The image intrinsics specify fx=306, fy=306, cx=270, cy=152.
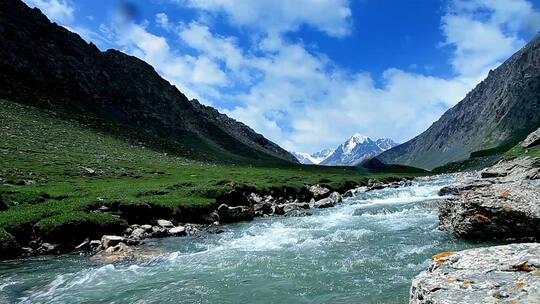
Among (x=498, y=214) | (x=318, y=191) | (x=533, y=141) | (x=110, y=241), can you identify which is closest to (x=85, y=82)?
(x=318, y=191)

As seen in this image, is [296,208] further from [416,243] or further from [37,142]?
[37,142]

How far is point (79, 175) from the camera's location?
51656 millimetres

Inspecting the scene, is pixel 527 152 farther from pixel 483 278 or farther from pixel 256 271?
pixel 483 278

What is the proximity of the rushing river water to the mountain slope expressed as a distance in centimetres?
9796

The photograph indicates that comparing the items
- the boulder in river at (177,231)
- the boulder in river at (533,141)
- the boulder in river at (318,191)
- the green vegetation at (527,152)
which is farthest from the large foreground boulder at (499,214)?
the boulder in river at (533,141)

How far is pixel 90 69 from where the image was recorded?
14250 centimetres

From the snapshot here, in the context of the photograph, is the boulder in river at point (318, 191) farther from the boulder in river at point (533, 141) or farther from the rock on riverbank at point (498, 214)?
the boulder in river at point (533, 141)

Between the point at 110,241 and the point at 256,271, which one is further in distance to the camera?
the point at 110,241

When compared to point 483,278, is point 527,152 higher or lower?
higher

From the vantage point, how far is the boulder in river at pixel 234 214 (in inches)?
1391

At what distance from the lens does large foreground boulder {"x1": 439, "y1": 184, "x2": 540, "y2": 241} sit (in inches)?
588

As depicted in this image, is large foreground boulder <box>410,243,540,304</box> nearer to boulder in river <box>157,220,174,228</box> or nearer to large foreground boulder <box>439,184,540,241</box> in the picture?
large foreground boulder <box>439,184,540,241</box>

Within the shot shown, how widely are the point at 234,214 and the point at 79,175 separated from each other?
32400mm

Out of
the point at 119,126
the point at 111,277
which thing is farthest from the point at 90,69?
the point at 111,277
